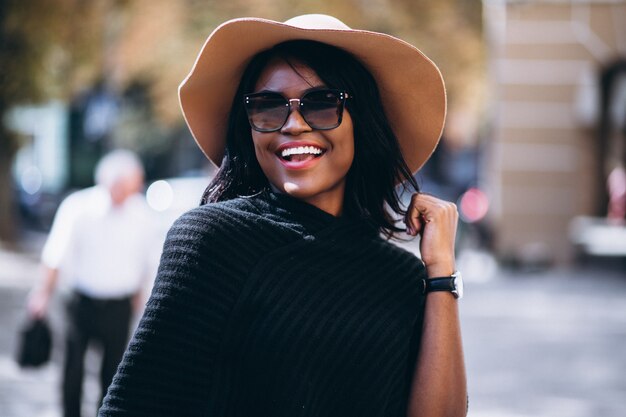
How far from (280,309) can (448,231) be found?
Answer: 24.1 inches

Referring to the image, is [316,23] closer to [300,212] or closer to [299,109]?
[299,109]

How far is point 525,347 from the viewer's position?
1048 centimetres

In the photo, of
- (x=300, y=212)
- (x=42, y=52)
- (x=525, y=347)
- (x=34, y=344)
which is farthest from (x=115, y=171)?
(x=42, y=52)

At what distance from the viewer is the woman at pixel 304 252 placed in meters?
1.99

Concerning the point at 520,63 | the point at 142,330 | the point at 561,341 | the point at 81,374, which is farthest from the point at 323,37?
the point at 520,63

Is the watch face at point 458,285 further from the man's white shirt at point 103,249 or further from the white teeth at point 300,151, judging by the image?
the man's white shirt at point 103,249

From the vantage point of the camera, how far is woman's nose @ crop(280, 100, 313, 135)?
2301 mm

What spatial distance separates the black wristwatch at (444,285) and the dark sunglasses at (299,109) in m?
0.45

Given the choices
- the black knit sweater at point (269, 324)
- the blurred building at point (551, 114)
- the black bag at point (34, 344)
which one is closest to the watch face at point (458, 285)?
the black knit sweater at point (269, 324)

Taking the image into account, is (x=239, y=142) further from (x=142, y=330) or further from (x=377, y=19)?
(x=377, y=19)

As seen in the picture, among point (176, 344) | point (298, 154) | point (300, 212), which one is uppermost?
point (298, 154)

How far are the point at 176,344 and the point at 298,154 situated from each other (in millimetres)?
585

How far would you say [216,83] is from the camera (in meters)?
2.50

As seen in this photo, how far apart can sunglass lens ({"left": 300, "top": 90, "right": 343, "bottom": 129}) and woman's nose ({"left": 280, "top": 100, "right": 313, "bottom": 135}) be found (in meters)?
0.01
